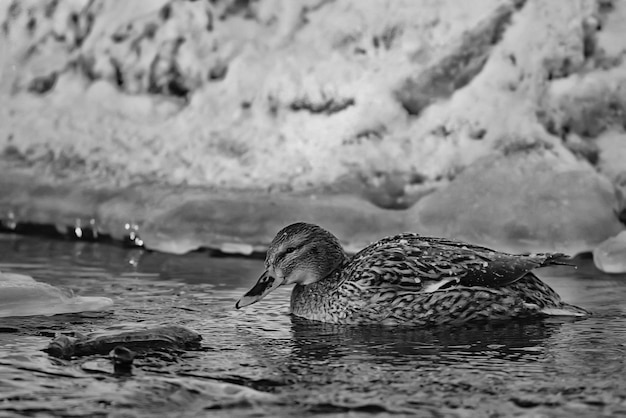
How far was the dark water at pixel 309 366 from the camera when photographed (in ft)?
15.3

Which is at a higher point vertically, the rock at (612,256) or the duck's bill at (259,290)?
the rock at (612,256)

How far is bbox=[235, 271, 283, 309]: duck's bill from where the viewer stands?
6680 millimetres

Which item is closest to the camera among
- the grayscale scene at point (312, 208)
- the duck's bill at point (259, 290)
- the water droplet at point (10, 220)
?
the grayscale scene at point (312, 208)

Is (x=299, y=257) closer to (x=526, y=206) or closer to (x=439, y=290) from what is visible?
(x=439, y=290)

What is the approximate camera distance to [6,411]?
15.1 feet

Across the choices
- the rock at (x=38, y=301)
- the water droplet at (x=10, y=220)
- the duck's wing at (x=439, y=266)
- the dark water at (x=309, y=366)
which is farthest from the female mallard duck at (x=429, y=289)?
the water droplet at (x=10, y=220)

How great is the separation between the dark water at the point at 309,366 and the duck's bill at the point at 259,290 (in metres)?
0.08

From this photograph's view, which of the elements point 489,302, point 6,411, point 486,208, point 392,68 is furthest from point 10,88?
point 6,411

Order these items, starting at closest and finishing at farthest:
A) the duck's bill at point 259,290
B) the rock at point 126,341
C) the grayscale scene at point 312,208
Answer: the grayscale scene at point 312,208 → the rock at point 126,341 → the duck's bill at point 259,290

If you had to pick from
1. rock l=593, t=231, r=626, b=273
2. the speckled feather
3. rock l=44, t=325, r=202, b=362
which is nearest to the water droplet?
the speckled feather

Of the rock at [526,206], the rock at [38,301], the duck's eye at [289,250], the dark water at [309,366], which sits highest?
the rock at [526,206]

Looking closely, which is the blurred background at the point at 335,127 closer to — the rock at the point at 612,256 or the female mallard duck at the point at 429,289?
the rock at the point at 612,256

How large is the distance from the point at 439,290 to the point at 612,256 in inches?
68.8

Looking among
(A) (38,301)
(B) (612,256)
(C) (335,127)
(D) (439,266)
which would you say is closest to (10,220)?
(C) (335,127)
